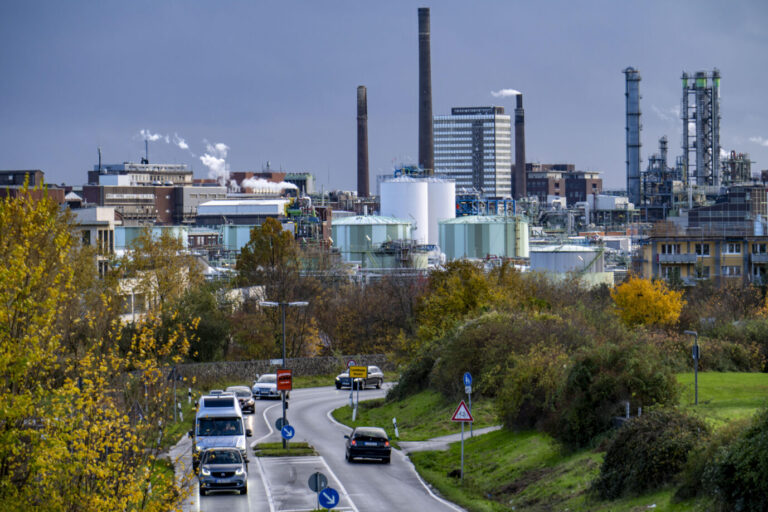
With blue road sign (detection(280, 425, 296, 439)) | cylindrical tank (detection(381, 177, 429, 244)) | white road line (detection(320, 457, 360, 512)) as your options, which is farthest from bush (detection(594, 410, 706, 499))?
cylindrical tank (detection(381, 177, 429, 244))

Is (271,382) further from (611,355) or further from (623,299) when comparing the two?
(611,355)

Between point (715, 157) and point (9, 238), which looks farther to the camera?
point (715, 157)

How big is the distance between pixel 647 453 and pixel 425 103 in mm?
153873

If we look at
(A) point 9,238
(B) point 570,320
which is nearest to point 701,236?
(B) point 570,320

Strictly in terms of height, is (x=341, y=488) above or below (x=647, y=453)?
below

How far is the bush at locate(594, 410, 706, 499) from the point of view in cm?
2583

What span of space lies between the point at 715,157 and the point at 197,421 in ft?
432

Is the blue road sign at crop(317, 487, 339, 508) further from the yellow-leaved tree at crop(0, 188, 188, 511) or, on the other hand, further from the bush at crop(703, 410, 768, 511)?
the bush at crop(703, 410, 768, 511)

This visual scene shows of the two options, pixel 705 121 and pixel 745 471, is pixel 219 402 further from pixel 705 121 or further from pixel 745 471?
pixel 705 121

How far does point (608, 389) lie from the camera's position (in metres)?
32.0

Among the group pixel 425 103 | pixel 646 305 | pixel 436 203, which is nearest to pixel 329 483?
pixel 646 305

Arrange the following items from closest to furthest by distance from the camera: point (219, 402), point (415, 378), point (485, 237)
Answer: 1. point (219, 402)
2. point (415, 378)
3. point (485, 237)

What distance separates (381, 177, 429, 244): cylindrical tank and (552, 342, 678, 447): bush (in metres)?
123

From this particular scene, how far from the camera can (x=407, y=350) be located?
6222 cm
